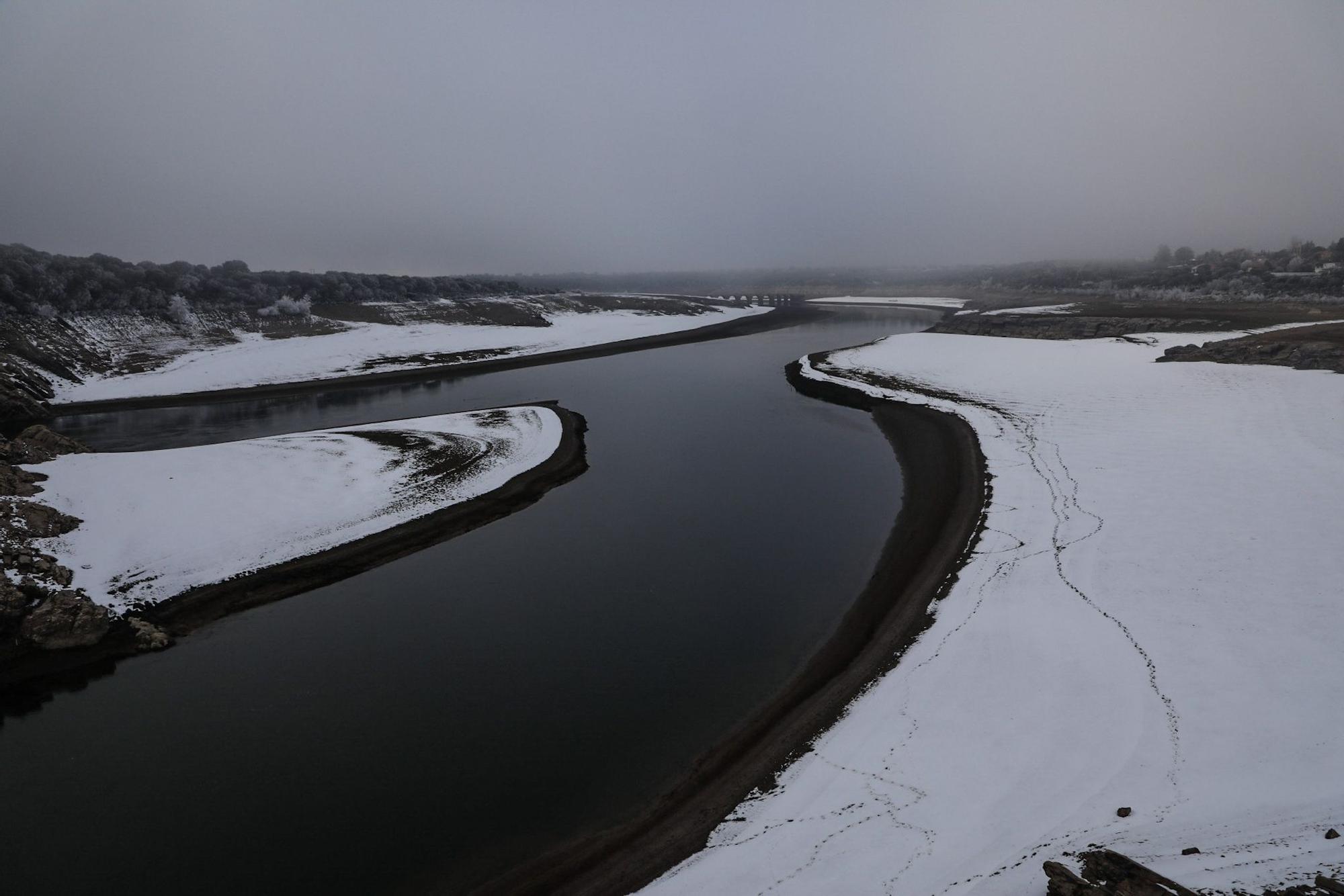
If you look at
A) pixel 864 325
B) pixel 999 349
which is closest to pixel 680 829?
pixel 999 349

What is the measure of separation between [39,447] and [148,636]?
41.6 ft

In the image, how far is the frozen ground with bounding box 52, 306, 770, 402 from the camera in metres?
40.1

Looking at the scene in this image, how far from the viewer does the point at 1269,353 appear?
103ft

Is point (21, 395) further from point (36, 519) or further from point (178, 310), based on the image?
point (36, 519)

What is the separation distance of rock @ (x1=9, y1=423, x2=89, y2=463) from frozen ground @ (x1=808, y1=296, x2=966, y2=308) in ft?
356

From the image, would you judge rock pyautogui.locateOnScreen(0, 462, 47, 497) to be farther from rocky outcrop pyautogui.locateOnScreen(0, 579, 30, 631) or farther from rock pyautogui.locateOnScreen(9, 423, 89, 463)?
rocky outcrop pyautogui.locateOnScreen(0, 579, 30, 631)

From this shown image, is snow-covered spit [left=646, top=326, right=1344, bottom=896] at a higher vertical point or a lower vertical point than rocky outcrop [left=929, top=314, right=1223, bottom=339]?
lower

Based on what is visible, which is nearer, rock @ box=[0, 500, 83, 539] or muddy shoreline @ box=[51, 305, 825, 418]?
rock @ box=[0, 500, 83, 539]

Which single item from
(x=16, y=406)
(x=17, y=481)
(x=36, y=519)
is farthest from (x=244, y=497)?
(x=16, y=406)

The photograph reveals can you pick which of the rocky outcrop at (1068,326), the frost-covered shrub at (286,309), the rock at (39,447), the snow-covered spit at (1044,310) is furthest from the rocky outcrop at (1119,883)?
the frost-covered shrub at (286,309)

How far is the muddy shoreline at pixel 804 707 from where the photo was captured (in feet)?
25.9

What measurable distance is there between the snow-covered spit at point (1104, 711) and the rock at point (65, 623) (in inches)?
547

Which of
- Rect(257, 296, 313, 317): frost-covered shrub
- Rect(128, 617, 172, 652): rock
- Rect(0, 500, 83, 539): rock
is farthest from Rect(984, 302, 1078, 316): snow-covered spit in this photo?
Rect(257, 296, 313, 317): frost-covered shrub

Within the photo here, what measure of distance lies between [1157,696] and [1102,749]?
195 centimetres
